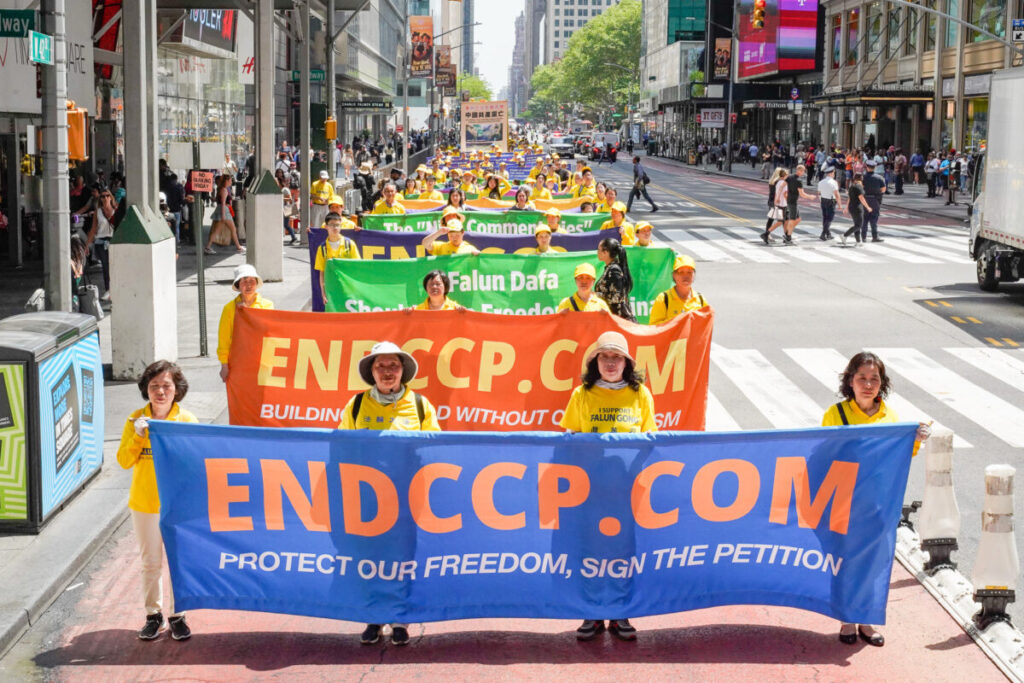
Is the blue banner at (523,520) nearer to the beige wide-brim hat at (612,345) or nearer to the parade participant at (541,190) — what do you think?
the beige wide-brim hat at (612,345)

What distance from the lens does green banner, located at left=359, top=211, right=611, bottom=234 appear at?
20.2m

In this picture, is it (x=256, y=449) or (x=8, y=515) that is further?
(x=8, y=515)

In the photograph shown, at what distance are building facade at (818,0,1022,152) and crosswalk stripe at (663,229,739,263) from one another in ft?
60.3

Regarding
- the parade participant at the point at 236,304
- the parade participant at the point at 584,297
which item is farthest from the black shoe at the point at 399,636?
the parade participant at the point at 584,297

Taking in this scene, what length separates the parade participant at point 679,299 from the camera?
36.3 feet

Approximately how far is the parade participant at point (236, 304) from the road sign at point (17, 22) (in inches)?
105

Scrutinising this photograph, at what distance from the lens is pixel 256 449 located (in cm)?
670

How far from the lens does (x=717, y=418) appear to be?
41.6ft

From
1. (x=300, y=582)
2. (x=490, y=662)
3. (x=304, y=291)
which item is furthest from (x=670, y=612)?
(x=304, y=291)

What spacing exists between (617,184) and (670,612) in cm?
5656

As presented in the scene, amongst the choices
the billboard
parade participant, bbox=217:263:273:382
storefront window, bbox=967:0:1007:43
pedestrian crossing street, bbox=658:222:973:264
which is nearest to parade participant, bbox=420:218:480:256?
parade participant, bbox=217:263:273:382

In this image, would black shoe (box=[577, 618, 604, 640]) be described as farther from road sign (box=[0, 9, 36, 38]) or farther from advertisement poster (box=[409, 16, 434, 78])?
advertisement poster (box=[409, 16, 434, 78])

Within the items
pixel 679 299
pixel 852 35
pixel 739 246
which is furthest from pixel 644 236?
pixel 852 35

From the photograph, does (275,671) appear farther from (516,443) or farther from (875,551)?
(875,551)
